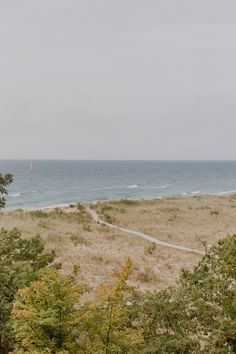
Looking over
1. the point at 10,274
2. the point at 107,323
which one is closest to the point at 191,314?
the point at 107,323

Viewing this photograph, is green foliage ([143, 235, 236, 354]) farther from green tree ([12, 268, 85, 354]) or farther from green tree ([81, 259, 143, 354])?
green tree ([12, 268, 85, 354])

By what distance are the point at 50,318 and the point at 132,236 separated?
37115 millimetres

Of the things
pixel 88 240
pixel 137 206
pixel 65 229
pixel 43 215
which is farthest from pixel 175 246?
pixel 137 206

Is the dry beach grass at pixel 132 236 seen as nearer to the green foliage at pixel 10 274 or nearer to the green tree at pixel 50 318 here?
the green foliage at pixel 10 274

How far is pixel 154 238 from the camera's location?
154 ft

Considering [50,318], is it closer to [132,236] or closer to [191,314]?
[191,314]

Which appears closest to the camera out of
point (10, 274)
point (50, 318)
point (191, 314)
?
point (50, 318)

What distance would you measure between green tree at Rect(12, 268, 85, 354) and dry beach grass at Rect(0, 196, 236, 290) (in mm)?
14370

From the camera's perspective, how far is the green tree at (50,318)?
10.1 meters

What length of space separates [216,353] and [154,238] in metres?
35.4

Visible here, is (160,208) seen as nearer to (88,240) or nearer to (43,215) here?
(43,215)

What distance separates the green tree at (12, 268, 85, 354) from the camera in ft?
33.2

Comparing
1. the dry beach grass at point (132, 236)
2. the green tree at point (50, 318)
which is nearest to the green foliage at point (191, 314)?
the green tree at point (50, 318)

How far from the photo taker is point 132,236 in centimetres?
4678
